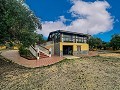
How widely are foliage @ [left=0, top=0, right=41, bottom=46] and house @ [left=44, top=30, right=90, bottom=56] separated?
14.2 m

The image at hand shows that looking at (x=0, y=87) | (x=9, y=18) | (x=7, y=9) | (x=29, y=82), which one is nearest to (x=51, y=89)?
(x=29, y=82)

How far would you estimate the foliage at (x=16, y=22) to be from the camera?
1471 centimetres

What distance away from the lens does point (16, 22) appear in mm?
14961

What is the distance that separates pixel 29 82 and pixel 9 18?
222 inches

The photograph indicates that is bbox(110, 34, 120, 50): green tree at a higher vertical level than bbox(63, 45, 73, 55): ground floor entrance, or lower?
higher

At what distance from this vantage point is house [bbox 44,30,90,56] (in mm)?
31500

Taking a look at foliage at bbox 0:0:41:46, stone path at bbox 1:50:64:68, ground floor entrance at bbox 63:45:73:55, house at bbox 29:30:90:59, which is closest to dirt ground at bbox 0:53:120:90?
foliage at bbox 0:0:41:46

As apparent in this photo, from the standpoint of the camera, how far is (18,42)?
17.4 m

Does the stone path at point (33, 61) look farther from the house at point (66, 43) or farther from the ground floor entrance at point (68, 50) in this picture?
the ground floor entrance at point (68, 50)

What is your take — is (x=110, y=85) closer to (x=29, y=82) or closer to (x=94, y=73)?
(x=94, y=73)

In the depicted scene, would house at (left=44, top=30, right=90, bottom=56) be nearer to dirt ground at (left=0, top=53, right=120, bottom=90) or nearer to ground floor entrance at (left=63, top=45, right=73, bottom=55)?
ground floor entrance at (left=63, top=45, right=73, bottom=55)

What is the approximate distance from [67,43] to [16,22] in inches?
715

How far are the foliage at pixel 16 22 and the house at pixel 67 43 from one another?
14.2 meters

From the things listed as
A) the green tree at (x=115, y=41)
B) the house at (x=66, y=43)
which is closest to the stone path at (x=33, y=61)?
the house at (x=66, y=43)
